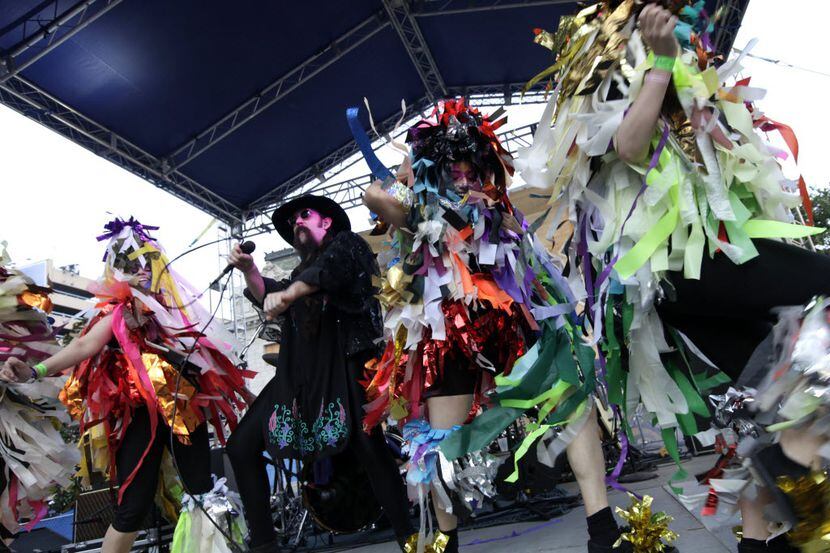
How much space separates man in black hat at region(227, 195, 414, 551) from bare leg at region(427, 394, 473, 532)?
0.21 meters

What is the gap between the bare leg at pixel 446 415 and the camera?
209 cm

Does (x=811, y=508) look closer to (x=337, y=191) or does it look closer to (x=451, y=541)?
(x=451, y=541)

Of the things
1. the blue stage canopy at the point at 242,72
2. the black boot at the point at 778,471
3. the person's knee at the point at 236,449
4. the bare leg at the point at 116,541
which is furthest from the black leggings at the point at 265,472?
the blue stage canopy at the point at 242,72

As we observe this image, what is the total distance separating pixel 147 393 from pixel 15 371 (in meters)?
0.54

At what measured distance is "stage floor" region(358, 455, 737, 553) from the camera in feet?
6.81

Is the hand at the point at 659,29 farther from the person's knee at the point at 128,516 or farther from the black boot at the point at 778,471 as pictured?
the person's knee at the point at 128,516

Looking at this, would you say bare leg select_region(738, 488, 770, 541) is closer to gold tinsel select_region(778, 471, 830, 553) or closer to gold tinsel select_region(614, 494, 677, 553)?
gold tinsel select_region(778, 471, 830, 553)

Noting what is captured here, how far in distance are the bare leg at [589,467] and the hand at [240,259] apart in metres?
1.37

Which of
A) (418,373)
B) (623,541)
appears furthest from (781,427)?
(418,373)

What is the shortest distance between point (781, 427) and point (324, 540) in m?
3.77

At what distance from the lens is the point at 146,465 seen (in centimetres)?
258

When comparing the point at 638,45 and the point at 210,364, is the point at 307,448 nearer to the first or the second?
the point at 210,364

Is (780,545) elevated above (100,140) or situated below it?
below

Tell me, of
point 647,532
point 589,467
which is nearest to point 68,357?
point 589,467
